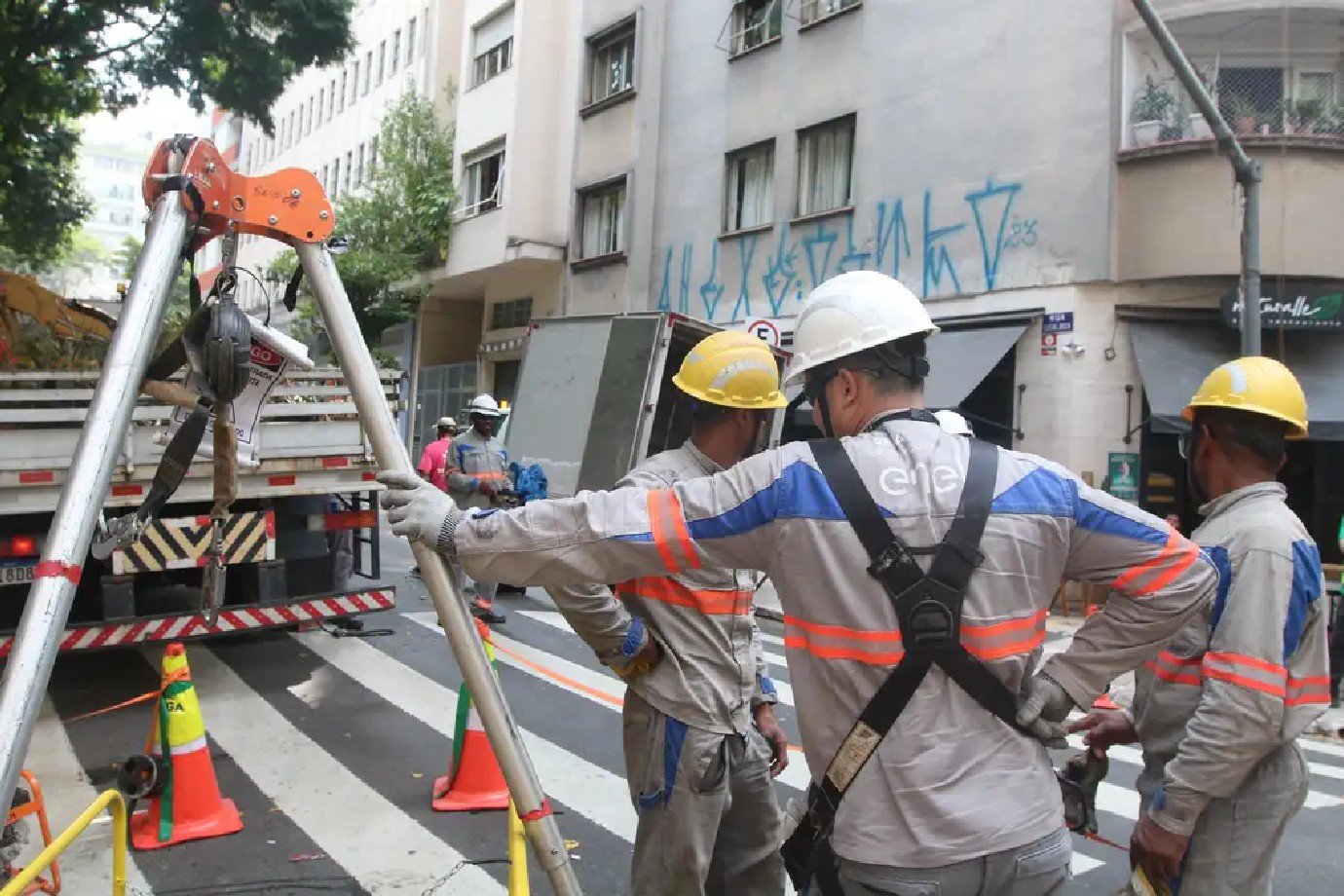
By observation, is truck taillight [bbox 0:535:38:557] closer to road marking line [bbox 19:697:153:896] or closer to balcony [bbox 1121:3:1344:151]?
road marking line [bbox 19:697:153:896]

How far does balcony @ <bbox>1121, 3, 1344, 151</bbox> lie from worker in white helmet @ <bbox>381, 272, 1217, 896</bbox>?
12.5m

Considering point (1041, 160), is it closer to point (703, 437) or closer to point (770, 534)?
point (703, 437)

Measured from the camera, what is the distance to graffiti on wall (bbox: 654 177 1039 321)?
564 inches

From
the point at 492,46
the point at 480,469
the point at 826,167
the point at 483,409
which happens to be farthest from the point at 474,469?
the point at 492,46

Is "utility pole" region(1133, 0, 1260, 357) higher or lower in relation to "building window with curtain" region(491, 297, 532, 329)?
lower

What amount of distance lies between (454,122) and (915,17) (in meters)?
15.2

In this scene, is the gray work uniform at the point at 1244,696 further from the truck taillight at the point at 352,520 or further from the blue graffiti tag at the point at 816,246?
the blue graffiti tag at the point at 816,246

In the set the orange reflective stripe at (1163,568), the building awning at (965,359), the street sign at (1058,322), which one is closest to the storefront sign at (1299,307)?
the street sign at (1058,322)

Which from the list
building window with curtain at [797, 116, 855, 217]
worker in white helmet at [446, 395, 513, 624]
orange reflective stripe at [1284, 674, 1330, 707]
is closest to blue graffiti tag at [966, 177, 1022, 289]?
building window with curtain at [797, 116, 855, 217]

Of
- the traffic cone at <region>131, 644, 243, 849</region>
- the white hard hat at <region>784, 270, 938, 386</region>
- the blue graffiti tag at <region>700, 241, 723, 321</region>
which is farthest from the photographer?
the blue graffiti tag at <region>700, 241, 723, 321</region>

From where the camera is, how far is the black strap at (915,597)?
1.88 m

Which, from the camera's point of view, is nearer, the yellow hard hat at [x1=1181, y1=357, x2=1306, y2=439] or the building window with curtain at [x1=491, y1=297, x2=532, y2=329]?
the yellow hard hat at [x1=1181, y1=357, x2=1306, y2=439]

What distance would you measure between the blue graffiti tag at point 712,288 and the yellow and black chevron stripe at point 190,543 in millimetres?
12789

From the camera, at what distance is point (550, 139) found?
24.1 m
